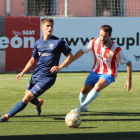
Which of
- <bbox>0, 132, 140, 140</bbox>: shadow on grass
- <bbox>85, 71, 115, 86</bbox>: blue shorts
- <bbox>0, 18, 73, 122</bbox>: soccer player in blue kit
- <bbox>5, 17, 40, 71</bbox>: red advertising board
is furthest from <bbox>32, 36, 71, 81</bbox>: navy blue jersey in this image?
<bbox>5, 17, 40, 71</bbox>: red advertising board

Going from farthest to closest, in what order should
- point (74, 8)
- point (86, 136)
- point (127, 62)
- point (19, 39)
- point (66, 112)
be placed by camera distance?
1. point (74, 8)
2. point (19, 39)
3. point (66, 112)
4. point (127, 62)
5. point (86, 136)

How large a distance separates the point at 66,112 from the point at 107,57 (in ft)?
4.77

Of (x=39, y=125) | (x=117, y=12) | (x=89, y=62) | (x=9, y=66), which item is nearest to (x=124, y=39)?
(x=89, y=62)

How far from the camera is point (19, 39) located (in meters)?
18.2

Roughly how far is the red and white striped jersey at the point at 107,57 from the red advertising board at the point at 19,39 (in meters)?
10.3

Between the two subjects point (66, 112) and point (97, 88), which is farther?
point (66, 112)

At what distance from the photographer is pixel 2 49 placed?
18047 millimetres

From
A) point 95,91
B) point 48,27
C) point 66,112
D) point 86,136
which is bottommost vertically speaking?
point 66,112

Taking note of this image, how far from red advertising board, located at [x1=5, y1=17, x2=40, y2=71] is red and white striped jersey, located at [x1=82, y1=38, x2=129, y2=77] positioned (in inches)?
407

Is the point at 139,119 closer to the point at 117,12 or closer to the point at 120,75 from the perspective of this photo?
the point at 120,75

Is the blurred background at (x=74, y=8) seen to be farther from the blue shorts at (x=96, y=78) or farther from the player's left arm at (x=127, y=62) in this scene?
the player's left arm at (x=127, y=62)

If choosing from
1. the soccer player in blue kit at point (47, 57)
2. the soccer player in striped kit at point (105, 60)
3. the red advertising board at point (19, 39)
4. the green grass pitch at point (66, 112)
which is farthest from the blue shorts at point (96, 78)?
the red advertising board at point (19, 39)

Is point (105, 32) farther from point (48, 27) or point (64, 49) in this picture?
point (48, 27)

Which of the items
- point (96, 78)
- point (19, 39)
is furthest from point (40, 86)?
point (19, 39)
